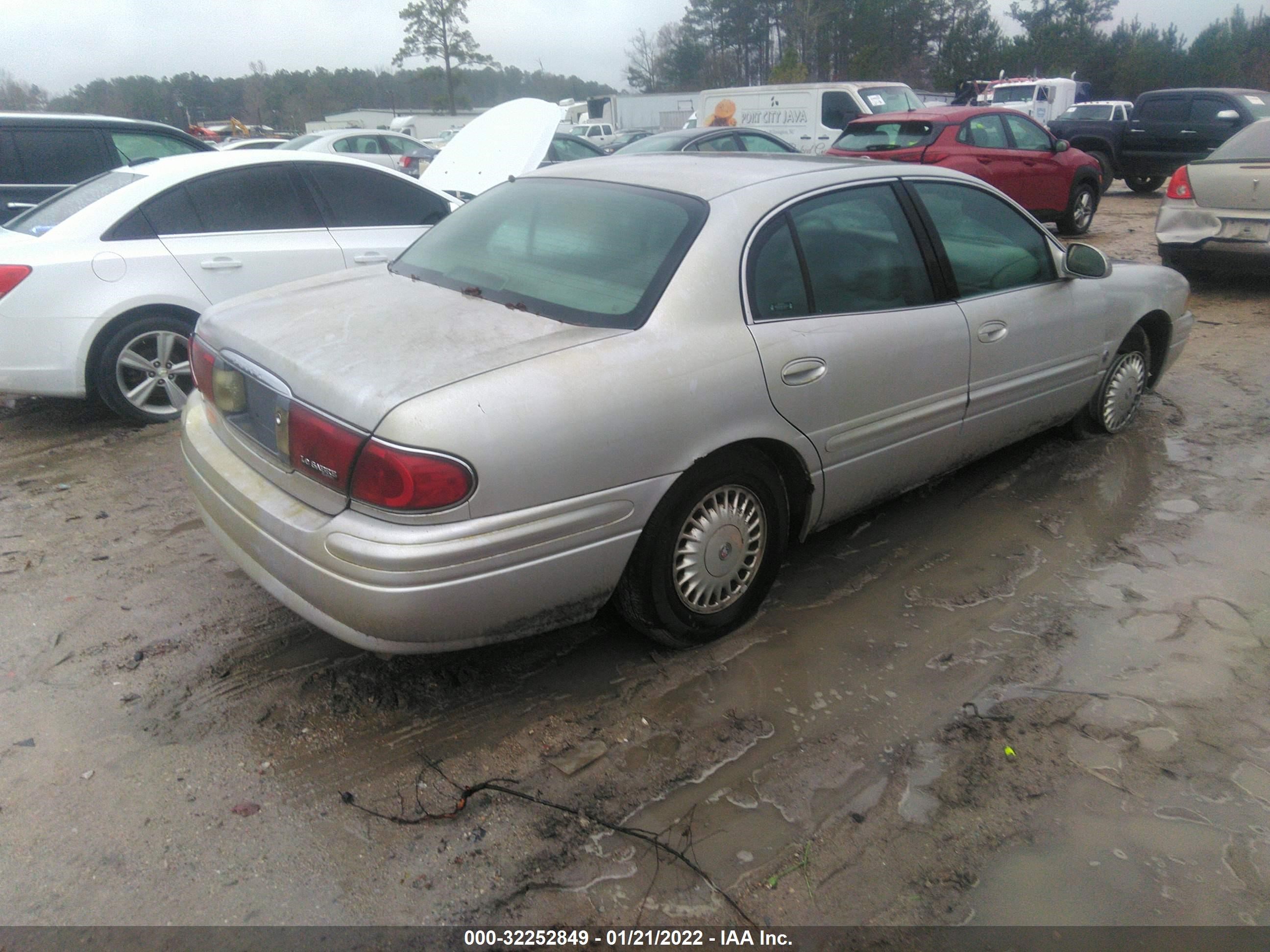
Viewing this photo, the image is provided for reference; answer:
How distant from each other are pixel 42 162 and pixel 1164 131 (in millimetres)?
16333

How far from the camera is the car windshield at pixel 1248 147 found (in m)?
7.83

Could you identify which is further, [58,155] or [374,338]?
[58,155]

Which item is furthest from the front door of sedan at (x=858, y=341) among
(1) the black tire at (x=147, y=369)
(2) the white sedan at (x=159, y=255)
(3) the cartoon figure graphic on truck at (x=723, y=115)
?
(3) the cartoon figure graphic on truck at (x=723, y=115)

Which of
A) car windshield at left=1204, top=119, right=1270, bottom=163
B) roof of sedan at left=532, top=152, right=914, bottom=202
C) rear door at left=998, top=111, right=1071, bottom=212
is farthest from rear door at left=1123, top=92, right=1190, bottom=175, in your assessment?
roof of sedan at left=532, top=152, right=914, bottom=202

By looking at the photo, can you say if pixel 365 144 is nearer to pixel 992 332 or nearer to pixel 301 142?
pixel 301 142

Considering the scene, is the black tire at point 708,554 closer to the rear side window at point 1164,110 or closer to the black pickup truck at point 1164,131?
the black pickup truck at point 1164,131

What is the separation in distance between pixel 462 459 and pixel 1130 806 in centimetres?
201

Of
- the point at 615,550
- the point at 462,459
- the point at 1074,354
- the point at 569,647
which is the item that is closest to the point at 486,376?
the point at 462,459

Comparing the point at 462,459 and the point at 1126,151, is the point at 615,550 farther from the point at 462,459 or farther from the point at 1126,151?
the point at 1126,151

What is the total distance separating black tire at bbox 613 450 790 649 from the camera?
114 inches

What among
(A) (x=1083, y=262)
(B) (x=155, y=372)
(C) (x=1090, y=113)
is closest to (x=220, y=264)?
(B) (x=155, y=372)

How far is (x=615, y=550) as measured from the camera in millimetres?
2752

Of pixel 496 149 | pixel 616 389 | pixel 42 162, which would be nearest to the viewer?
pixel 616 389

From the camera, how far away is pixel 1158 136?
15883 millimetres
